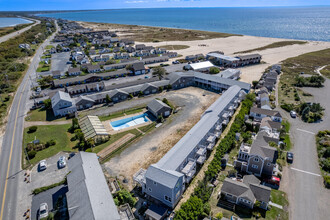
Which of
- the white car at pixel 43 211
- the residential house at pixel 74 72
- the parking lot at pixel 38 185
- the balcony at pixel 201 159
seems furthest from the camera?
the residential house at pixel 74 72

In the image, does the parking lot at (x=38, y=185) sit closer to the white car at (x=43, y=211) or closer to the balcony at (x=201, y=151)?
the white car at (x=43, y=211)

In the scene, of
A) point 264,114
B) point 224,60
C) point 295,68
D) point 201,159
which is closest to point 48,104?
point 201,159

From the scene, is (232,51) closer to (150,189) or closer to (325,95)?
(325,95)

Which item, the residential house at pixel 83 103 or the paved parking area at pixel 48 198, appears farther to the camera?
the residential house at pixel 83 103

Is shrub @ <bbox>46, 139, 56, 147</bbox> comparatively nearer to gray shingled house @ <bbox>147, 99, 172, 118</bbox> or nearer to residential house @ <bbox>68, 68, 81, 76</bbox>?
gray shingled house @ <bbox>147, 99, 172, 118</bbox>

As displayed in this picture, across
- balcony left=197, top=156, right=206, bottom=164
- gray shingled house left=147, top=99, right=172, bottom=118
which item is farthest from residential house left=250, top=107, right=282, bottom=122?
balcony left=197, top=156, right=206, bottom=164

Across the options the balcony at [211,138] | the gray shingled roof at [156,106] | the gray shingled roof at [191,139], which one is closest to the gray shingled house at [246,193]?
the gray shingled roof at [191,139]

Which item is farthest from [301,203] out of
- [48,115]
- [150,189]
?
[48,115]

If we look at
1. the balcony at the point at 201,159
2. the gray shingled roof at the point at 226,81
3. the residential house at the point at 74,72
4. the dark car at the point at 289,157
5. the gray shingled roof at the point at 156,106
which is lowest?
the dark car at the point at 289,157
